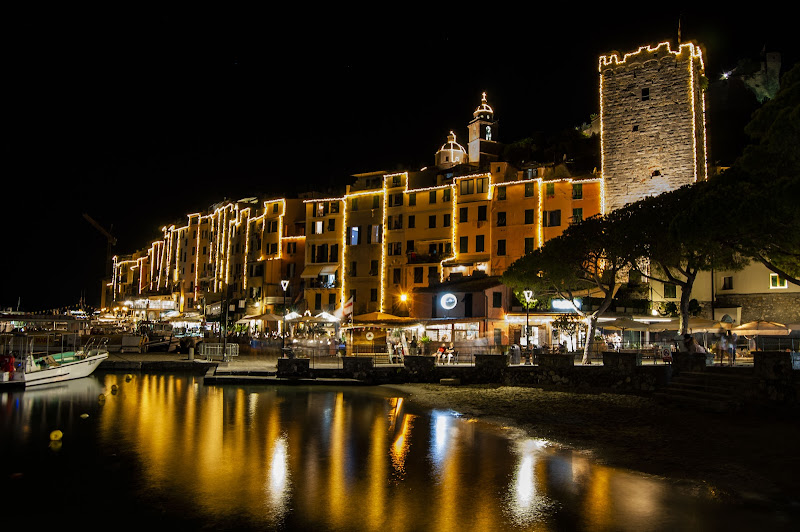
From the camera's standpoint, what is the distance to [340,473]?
477 inches

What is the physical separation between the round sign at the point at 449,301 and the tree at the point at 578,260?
33.0 ft

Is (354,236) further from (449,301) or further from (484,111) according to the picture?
(484,111)

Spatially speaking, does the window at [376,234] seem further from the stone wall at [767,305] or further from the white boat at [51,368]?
the stone wall at [767,305]

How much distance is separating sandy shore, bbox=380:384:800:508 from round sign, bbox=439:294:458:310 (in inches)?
802

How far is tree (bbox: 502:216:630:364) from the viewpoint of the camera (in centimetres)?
2952

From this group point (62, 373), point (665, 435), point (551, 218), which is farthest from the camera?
point (551, 218)

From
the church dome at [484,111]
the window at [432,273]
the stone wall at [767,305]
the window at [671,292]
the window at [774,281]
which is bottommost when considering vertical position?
the stone wall at [767,305]

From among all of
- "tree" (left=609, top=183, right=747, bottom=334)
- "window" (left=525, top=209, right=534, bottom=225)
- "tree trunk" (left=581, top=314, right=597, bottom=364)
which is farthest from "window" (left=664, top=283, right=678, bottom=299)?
"tree trunk" (left=581, top=314, right=597, bottom=364)

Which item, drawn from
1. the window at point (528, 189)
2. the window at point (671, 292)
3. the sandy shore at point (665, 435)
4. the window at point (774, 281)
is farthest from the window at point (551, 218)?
the sandy shore at point (665, 435)

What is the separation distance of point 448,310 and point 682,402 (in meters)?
25.7

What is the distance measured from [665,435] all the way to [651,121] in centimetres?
3344

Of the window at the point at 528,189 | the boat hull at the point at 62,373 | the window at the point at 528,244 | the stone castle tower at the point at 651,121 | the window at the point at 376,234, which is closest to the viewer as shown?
the boat hull at the point at 62,373

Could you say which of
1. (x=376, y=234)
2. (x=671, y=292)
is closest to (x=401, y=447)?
(x=671, y=292)

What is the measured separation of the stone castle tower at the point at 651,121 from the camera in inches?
1670
